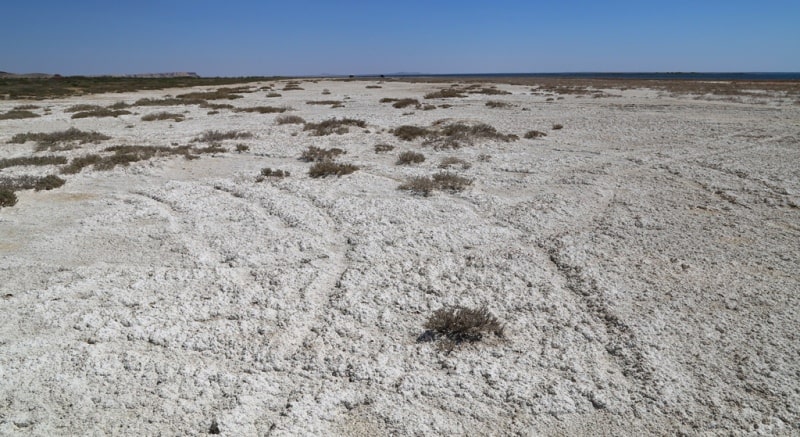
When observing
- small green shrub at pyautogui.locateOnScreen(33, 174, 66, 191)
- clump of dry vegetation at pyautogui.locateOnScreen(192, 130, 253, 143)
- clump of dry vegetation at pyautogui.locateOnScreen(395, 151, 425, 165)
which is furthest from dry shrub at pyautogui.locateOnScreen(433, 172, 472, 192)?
clump of dry vegetation at pyautogui.locateOnScreen(192, 130, 253, 143)

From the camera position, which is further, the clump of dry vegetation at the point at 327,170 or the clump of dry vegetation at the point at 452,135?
the clump of dry vegetation at the point at 452,135

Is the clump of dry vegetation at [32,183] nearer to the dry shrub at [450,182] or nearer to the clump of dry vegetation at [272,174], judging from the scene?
the clump of dry vegetation at [272,174]

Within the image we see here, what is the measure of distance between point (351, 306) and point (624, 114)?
20.1m

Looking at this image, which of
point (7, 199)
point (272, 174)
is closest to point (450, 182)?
point (272, 174)

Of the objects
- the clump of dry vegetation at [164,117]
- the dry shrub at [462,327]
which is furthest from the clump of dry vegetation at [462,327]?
the clump of dry vegetation at [164,117]

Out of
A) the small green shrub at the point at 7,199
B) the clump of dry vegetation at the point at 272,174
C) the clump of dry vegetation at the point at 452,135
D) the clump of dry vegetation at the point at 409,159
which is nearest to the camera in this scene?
the small green shrub at the point at 7,199

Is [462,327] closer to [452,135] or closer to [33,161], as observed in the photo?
[452,135]

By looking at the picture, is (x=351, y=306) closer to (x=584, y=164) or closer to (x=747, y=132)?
(x=584, y=164)

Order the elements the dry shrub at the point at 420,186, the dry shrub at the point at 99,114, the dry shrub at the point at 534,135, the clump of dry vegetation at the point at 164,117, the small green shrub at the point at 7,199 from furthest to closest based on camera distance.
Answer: the dry shrub at the point at 99,114
the clump of dry vegetation at the point at 164,117
the dry shrub at the point at 534,135
the dry shrub at the point at 420,186
the small green shrub at the point at 7,199

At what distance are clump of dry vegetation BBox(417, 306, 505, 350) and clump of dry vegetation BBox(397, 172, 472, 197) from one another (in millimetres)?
4306

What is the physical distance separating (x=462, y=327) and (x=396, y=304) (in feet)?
2.62

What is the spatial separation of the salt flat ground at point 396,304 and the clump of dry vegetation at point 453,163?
107 cm

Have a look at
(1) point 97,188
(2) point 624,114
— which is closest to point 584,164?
(1) point 97,188

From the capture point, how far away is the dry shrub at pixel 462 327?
4.10 metres
